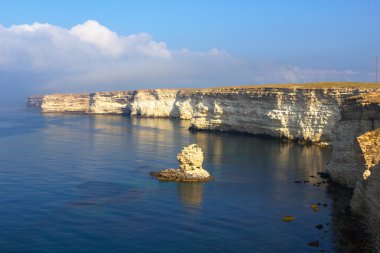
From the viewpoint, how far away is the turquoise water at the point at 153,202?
36.6 meters

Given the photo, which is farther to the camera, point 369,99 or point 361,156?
point 369,99

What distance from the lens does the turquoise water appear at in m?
36.6

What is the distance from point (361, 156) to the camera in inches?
1500

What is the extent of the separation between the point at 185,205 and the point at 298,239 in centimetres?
1406

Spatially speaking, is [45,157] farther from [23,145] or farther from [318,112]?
[318,112]

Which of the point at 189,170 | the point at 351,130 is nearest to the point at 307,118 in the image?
the point at 189,170

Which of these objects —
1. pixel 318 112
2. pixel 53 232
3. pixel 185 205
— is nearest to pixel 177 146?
pixel 318 112

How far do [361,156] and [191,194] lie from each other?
2115 cm

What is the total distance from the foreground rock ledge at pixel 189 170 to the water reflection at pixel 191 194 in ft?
6.84

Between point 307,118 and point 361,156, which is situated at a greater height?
point 307,118

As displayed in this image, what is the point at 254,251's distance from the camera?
3475 cm

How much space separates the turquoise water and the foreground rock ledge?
1.85 m

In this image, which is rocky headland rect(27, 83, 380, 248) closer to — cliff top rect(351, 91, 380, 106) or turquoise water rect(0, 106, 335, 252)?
cliff top rect(351, 91, 380, 106)

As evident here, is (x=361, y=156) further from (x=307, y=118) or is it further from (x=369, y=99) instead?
(x=307, y=118)
